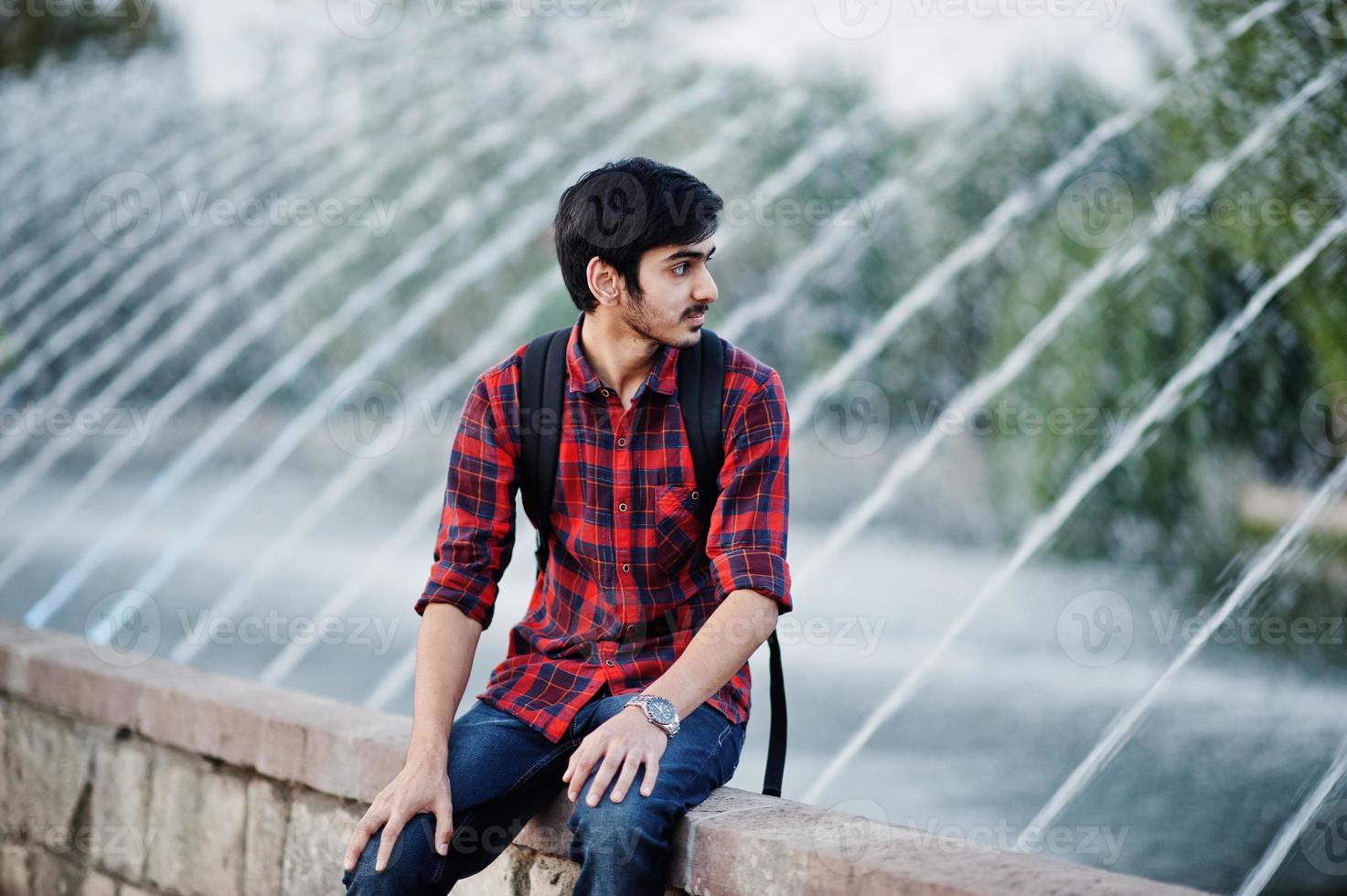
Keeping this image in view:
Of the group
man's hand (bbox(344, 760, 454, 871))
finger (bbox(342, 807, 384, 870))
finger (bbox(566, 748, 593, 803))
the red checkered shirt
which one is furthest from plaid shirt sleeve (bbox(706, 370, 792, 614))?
finger (bbox(342, 807, 384, 870))

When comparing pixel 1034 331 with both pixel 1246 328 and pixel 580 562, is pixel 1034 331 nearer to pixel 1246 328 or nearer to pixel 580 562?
pixel 1246 328

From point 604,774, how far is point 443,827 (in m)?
0.33

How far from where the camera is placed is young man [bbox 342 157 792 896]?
2383mm

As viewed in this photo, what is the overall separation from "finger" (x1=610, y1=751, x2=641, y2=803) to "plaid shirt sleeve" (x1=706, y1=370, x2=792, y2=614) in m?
0.36

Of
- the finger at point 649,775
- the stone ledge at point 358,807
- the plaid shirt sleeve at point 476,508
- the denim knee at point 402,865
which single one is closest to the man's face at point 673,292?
the plaid shirt sleeve at point 476,508

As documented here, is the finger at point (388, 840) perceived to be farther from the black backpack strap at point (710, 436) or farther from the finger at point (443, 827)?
the black backpack strap at point (710, 436)

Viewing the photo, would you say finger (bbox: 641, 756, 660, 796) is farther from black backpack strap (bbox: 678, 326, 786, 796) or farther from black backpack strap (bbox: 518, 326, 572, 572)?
black backpack strap (bbox: 518, 326, 572, 572)

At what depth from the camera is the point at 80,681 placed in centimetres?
364

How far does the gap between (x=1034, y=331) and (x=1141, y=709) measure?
4685mm

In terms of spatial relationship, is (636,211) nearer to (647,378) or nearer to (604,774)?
(647,378)

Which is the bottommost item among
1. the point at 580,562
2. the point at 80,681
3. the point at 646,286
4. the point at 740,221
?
the point at 80,681

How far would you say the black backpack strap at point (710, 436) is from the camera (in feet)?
8.39

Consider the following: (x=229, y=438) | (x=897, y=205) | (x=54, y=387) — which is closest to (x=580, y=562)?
(x=897, y=205)

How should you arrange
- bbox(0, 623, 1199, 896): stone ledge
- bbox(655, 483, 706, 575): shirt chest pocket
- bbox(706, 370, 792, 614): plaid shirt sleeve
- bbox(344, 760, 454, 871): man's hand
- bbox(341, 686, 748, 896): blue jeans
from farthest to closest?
bbox(655, 483, 706, 575): shirt chest pocket < bbox(706, 370, 792, 614): plaid shirt sleeve < bbox(344, 760, 454, 871): man's hand < bbox(341, 686, 748, 896): blue jeans < bbox(0, 623, 1199, 896): stone ledge
